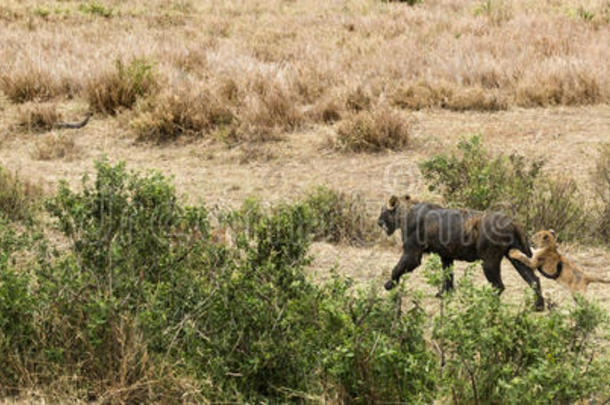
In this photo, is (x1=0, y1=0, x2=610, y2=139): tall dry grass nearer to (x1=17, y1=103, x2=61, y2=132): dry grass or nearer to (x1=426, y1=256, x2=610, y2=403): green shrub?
(x1=17, y1=103, x2=61, y2=132): dry grass

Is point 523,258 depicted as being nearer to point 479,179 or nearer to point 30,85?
point 479,179

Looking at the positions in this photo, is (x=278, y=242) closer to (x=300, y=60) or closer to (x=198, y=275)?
(x=198, y=275)

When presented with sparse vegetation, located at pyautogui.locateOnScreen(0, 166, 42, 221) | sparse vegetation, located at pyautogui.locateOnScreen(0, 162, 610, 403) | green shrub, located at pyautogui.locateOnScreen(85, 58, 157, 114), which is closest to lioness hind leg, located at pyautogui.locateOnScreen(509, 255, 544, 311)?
sparse vegetation, located at pyautogui.locateOnScreen(0, 162, 610, 403)

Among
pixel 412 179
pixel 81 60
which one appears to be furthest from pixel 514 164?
pixel 81 60

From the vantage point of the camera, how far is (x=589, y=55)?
42.9 feet

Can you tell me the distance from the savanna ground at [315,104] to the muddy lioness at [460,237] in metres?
0.45

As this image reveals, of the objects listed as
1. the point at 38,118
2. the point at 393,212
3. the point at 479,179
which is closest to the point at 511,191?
the point at 479,179

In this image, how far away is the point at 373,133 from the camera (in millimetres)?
9828

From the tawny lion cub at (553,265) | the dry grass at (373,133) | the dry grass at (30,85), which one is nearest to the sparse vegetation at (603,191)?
the dry grass at (373,133)

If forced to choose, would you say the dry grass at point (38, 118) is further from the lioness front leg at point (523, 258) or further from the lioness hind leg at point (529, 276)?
the lioness front leg at point (523, 258)

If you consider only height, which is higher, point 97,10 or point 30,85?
point 30,85

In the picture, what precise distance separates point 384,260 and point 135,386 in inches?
123

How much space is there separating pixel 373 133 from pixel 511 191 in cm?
269

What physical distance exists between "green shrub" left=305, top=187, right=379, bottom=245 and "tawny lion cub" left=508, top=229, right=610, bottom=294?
2.38m
